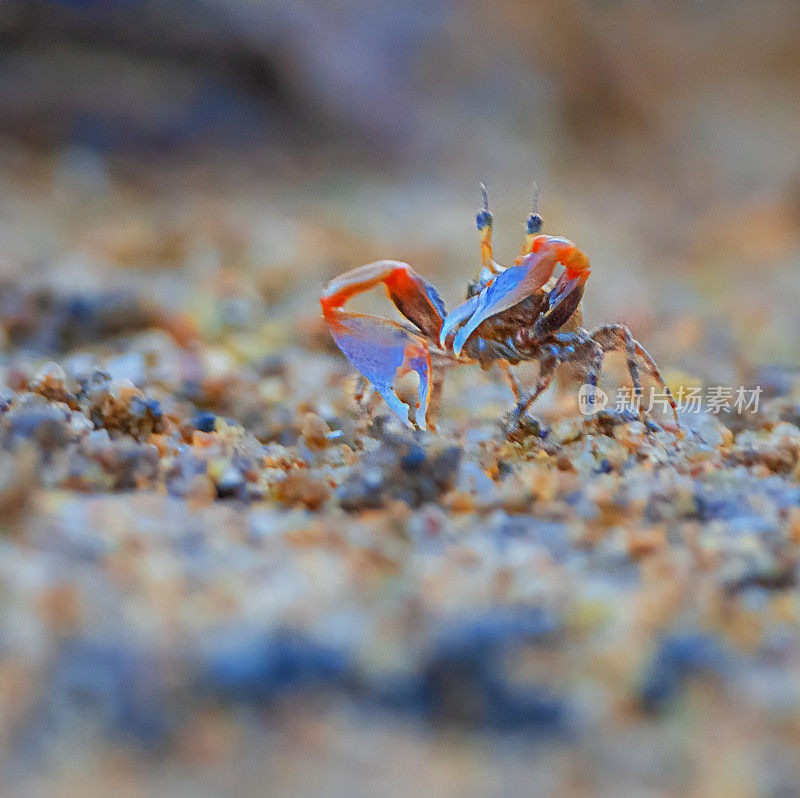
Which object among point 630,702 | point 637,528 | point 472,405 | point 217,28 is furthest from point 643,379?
point 217,28

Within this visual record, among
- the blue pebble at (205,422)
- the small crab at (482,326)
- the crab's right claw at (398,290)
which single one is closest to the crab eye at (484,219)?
the small crab at (482,326)

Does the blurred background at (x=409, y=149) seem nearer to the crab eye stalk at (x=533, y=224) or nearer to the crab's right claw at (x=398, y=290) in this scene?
the crab eye stalk at (x=533, y=224)

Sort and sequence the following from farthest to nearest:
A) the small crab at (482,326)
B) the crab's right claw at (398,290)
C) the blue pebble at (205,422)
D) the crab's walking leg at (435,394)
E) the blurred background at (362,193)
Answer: the crab's walking leg at (435,394), the blue pebble at (205,422), the crab's right claw at (398,290), the small crab at (482,326), the blurred background at (362,193)

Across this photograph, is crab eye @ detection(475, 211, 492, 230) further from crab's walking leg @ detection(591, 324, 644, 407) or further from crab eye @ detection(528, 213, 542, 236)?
crab's walking leg @ detection(591, 324, 644, 407)

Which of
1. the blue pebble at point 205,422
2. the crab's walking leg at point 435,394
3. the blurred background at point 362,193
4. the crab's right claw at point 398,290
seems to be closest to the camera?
the blurred background at point 362,193

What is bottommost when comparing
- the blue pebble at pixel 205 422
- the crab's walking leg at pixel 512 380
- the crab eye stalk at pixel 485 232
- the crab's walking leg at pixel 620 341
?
the blue pebble at pixel 205 422

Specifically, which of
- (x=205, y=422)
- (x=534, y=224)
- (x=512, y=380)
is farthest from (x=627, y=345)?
(x=205, y=422)
